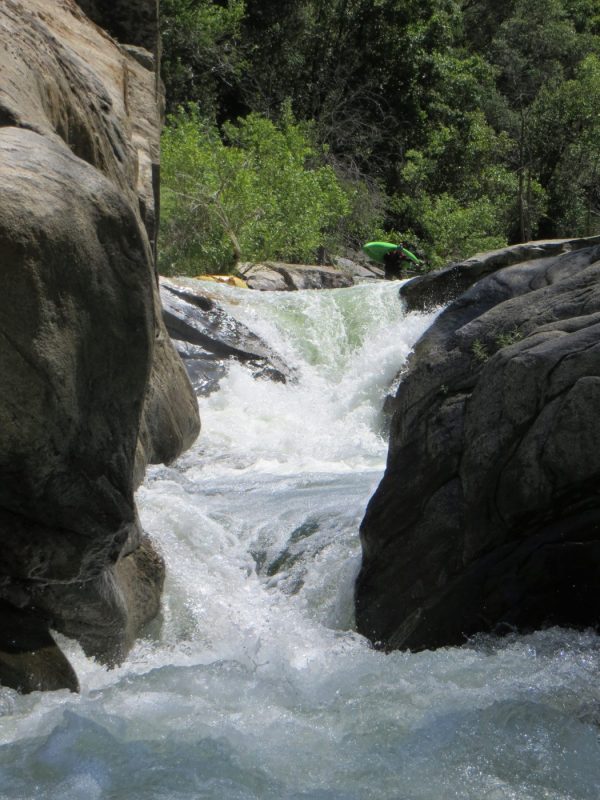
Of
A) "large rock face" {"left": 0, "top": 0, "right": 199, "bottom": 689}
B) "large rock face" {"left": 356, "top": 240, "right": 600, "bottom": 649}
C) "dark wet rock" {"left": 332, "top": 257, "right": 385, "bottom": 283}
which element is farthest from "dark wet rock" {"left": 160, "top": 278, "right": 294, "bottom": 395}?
"dark wet rock" {"left": 332, "top": 257, "right": 385, "bottom": 283}

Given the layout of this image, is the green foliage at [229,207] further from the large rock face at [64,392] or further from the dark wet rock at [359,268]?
the large rock face at [64,392]

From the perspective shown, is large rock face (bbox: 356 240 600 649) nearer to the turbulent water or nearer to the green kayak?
the turbulent water

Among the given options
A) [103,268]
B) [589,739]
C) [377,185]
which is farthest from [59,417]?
[377,185]

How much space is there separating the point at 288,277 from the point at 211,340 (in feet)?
16.4

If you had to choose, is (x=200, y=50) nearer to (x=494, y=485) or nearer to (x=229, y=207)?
(x=229, y=207)

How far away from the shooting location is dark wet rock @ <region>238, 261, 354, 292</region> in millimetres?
17297

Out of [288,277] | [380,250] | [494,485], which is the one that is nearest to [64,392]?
[494,485]

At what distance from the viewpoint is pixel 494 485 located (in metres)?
4.96

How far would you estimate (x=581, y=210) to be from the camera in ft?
86.8

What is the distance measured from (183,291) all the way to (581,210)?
51.2 feet

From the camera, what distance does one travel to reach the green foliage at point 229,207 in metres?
18.4

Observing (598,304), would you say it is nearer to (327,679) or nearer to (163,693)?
(327,679)

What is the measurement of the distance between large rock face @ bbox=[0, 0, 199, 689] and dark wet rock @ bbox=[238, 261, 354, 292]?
11.9 m

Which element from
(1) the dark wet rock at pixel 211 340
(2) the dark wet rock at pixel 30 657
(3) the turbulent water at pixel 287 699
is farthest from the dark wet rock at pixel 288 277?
(2) the dark wet rock at pixel 30 657
